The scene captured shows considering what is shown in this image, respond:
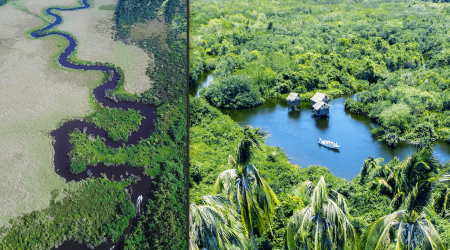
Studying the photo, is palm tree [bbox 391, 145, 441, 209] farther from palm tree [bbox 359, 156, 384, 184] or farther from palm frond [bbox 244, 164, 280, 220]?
palm tree [bbox 359, 156, 384, 184]

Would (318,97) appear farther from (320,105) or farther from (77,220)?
(77,220)

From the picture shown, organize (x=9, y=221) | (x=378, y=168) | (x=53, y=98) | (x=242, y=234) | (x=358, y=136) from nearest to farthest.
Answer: (x=242, y=234)
(x=378, y=168)
(x=9, y=221)
(x=358, y=136)
(x=53, y=98)

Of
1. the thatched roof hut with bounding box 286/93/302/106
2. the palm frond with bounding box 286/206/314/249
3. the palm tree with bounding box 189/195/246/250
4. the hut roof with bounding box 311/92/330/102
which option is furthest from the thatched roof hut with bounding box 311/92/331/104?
the palm tree with bounding box 189/195/246/250

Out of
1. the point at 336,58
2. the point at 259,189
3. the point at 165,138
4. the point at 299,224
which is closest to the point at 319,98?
the point at 336,58

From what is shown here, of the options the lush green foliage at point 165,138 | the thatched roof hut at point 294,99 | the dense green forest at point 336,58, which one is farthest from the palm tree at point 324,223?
the thatched roof hut at point 294,99

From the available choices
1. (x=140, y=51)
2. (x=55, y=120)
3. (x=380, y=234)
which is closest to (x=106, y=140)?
(x=55, y=120)

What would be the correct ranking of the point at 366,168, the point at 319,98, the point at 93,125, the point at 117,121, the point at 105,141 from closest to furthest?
the point at 366,168
the point at 105,141
the point at 93,125
the point at 117,121
the point at 319,98

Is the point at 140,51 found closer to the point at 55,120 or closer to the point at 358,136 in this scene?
the point at 55,120
